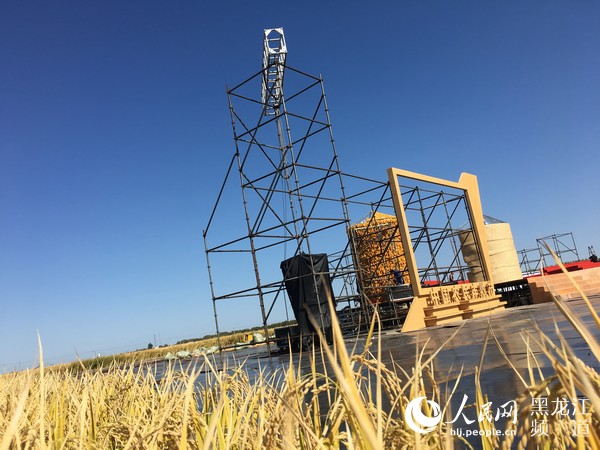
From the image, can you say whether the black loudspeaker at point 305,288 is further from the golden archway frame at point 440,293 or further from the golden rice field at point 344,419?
the golden rice field at point 344,419

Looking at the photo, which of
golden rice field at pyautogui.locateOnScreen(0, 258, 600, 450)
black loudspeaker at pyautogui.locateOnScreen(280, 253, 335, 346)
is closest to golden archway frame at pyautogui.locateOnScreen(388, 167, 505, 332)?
black loudspeaker at pyautogui.locateOnScreen(280, 253, 335, 346)

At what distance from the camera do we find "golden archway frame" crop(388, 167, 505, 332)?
10.9 metres

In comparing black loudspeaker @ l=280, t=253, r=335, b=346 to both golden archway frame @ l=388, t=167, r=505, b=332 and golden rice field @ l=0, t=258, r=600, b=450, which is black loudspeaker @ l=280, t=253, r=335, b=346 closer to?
golden archway frame @ l=388, t=167, r=505, b=332

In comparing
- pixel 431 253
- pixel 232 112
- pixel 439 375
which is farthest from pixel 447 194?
pixel 439 375

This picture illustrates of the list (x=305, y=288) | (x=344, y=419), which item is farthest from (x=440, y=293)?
(x=344, y=419)

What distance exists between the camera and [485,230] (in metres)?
16.1

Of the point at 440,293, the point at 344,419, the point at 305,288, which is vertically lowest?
the point at 344,419

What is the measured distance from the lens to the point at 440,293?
1150 centimetres

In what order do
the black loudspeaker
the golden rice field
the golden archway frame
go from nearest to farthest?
the golden rice field
the black loudspeaker
the golden archway frame

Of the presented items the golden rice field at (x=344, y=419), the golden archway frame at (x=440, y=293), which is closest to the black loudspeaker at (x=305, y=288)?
the golden archway frame at (x=440, y=293)

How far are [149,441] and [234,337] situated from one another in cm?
2301

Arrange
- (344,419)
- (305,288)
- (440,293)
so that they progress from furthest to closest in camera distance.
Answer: (440,293) → (305,288) → (344,419)

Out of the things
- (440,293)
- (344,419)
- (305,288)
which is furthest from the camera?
(440,293)

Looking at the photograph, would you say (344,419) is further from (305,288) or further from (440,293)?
(440,293)
